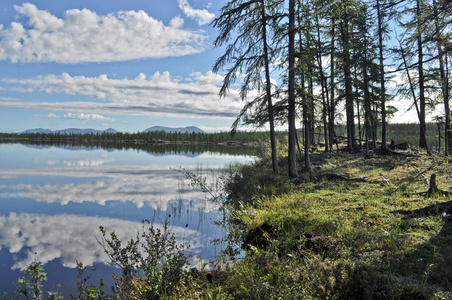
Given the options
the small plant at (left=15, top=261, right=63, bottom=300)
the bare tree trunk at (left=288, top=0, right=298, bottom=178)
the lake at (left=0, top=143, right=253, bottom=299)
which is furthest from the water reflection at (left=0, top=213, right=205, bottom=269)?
the bare tree trunk at (left=288, top=0, right=298, bottom=178)

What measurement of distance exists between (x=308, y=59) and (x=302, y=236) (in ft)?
31.9

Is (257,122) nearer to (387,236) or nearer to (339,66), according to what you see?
(387,236)

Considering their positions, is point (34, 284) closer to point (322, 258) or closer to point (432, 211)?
point (322, 258)

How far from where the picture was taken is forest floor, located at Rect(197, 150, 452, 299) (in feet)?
13.1

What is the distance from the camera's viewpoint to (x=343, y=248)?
5.59 metres

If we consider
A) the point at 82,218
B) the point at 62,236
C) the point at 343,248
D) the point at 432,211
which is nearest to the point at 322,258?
the point at 343,248

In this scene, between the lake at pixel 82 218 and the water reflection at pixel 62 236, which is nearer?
the lake at pixel 82 218

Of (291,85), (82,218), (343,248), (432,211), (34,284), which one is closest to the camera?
(34,284)

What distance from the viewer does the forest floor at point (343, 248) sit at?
13.1ft

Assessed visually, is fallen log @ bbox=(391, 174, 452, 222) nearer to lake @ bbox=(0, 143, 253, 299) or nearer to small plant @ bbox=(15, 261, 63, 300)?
lake @ bbox=(0, 143, 253, 299)

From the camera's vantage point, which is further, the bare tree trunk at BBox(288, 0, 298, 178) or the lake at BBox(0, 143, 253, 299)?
the bare tree trunk at BBox(288, 0, 298, 178)

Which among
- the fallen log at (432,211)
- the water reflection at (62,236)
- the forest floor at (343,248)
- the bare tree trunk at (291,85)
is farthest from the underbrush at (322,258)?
the bare tree trunk at (291,85)

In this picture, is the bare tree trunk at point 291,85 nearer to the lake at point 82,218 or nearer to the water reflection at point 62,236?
the lake at point 82,218

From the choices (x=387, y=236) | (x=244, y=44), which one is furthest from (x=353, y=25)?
(x=387, y=236)
